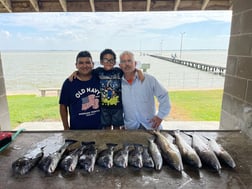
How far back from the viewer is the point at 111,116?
2486mm

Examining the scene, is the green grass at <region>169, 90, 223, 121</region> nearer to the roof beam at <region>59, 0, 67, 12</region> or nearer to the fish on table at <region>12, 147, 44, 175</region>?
the roof beam at <region>59, 0, 67, 12</region>

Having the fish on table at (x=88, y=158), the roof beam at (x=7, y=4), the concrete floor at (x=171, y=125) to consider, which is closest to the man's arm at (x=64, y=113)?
the fish on table at (x=88, y=158)

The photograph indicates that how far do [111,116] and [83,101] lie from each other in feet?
1.23

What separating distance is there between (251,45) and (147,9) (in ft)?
6.85

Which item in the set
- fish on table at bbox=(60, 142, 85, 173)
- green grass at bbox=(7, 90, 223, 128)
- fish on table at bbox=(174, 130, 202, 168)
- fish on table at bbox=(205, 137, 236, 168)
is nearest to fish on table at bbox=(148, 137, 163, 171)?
fish on table at bbox=(174, 130, 202, 168)

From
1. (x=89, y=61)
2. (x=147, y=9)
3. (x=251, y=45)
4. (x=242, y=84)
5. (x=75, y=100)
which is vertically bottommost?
(x=75, y=100)

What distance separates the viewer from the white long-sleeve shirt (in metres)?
2.46

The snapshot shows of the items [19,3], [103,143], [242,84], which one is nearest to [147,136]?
[103,143]

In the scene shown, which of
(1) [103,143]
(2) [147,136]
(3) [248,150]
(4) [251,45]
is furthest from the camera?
(4) [251,45]

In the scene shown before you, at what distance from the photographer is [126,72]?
2.49 metres

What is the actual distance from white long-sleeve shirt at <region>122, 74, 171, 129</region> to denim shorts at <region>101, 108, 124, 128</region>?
72mm

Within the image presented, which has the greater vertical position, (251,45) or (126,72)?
(251,45)

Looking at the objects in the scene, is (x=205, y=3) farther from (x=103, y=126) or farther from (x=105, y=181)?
(x=105, y=181)

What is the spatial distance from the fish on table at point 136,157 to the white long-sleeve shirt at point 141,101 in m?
0.73
